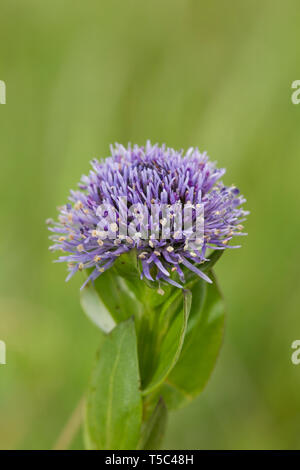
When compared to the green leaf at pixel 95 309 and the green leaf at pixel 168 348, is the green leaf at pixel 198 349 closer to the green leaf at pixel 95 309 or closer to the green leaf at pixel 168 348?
the green leaf at pixel 168 348

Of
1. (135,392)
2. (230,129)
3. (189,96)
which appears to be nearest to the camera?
(135,392)

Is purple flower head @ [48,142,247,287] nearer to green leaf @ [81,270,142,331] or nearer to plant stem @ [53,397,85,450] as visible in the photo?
green leaf @ [81,270,142,331]

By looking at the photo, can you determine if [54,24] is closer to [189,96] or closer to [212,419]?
[189,96]

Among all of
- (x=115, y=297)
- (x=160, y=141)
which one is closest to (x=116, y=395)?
(x=115, y=297)

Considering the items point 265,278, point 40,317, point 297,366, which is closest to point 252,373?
point 297,366

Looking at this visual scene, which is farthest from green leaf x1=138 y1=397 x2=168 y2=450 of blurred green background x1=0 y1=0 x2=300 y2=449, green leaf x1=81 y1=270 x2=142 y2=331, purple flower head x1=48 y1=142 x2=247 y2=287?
blurred green background x1=0 y1=0 x2=300 y2=449
